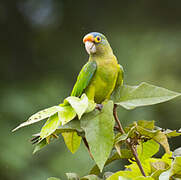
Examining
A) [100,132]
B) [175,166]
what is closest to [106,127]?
[100,132]

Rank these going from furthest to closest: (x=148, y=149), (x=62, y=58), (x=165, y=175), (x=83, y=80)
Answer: (x=62, y=58) → (x=83, y=80) → (x=148, y=149) → (x=165, y=175)

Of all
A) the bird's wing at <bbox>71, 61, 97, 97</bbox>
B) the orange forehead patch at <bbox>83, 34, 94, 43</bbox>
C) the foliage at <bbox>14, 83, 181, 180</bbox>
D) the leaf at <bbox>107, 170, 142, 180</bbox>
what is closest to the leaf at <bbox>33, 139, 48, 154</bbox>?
the foliage at <bbox>14, 83, 181, 180</bbox>

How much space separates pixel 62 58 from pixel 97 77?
2.06 metres

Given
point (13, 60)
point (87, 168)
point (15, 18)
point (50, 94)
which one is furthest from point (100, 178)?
point (15, 18)

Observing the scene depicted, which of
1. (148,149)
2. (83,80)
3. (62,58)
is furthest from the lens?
(62,58)

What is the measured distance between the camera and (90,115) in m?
0.53

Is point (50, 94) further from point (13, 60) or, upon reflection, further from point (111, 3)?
point (111, 3)

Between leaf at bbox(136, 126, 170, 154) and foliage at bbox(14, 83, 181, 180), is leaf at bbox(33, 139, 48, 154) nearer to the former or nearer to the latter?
foliage at bbox(14, 83, 181, 180)

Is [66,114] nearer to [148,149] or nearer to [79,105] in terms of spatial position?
[79,105]

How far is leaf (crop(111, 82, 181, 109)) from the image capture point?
0.53m

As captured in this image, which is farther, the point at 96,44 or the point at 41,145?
the point at 96,44

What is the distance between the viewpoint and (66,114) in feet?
1.71

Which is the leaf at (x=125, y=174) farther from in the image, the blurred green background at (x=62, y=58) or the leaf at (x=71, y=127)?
the blurred green background at (x=62, y=58)

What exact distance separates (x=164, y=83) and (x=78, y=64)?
743mm
